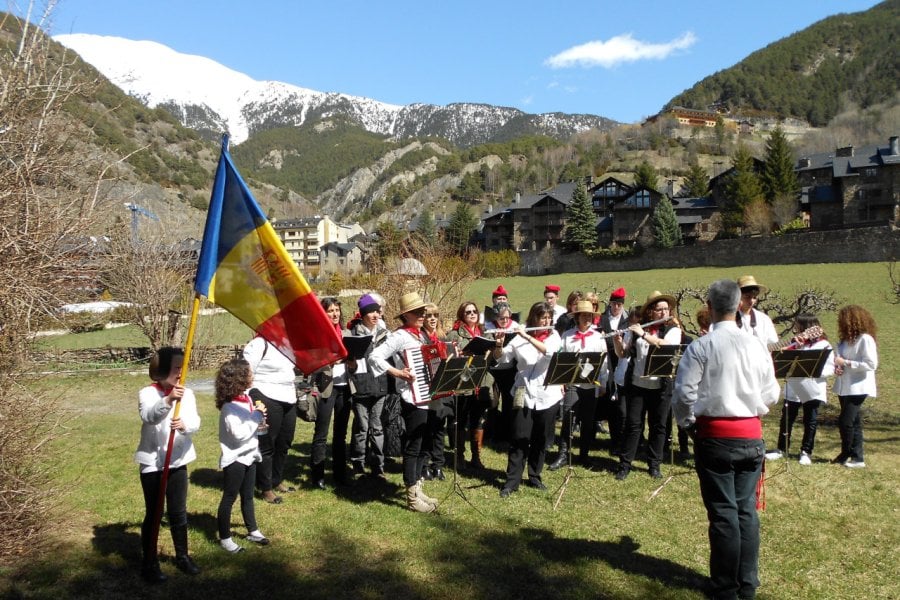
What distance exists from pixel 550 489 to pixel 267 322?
12.6 feet

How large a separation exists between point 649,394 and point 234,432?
15.2ft

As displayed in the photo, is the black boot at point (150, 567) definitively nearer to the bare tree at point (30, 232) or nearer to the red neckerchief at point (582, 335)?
the bare tree at point (30, 232)

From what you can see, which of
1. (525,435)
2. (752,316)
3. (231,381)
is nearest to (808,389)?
(752,316)

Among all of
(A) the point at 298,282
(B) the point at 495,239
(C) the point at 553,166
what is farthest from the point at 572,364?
(C) the point at 553,166

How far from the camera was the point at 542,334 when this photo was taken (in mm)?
6992

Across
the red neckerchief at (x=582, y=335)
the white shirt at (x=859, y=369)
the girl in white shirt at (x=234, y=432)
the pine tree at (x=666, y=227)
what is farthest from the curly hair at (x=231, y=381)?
the pine tree at (x=666, y=227)

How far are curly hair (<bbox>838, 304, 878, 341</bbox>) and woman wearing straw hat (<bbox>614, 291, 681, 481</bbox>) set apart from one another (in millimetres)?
2075

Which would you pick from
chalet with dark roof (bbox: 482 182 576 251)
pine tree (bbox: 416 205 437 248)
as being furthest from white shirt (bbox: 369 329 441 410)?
chalet with dark roof (bbox: 482 182 576 251)

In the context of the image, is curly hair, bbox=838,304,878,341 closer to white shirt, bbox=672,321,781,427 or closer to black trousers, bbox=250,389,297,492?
white shirt, bbox=672,321,781,427

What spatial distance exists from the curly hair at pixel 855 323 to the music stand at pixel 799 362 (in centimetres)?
69

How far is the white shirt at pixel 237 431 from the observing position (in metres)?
5.26

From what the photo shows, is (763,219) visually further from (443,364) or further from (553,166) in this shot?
(553,166)

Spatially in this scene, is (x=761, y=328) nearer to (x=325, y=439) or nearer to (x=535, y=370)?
(x=535, y=370)

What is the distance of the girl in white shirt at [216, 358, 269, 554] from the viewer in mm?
5250
